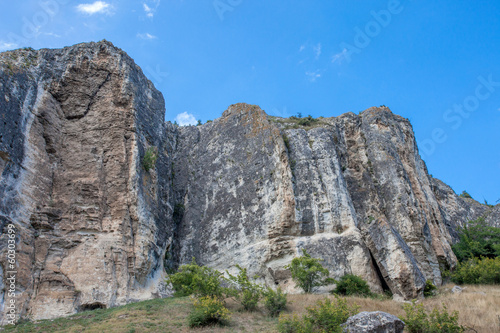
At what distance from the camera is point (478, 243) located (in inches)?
1175

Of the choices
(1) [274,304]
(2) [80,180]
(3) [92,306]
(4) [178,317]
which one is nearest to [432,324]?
(1) [274,304]

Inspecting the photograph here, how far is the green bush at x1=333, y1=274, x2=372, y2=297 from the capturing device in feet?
66.2

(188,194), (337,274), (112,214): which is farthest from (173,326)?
(188,194)

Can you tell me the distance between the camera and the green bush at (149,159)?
916 inches

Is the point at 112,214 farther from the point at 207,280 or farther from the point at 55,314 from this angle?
the point at 207,280

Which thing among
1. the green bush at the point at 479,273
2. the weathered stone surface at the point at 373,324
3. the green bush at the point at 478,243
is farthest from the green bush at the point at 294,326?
the green bush at the point at 478,243

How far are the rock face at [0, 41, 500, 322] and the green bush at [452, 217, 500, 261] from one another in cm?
148

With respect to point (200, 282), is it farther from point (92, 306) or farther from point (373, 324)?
point (373, 324)

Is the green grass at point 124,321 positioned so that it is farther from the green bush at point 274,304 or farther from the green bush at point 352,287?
the green bush at point 352,287

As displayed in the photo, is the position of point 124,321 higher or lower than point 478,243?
lower

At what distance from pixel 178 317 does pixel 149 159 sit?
1058cm

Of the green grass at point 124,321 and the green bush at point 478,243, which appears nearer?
the green grass at point 124,321

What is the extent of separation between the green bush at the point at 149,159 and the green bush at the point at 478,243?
22.4 metres

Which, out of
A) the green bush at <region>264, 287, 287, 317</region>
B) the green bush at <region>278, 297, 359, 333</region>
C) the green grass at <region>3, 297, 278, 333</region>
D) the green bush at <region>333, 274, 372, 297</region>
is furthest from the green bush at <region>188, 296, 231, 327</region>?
the green bush at <region>333, 274, 372, 297</region>
